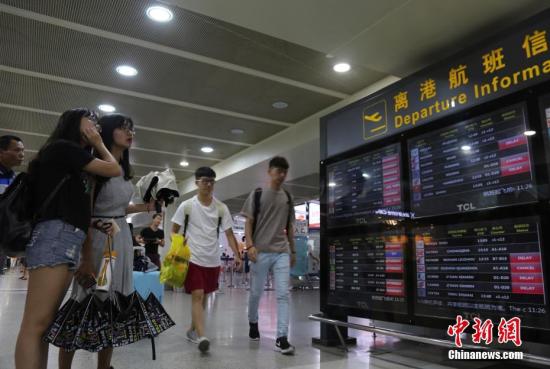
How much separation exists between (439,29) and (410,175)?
1.14 m

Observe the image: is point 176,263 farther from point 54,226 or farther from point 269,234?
point 54,226

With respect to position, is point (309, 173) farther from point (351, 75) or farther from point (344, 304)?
point (344, 304)

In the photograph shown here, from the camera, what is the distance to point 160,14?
13.4 feet

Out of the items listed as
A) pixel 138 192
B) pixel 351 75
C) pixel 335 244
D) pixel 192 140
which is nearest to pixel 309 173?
pixel 192 140

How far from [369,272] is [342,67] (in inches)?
106

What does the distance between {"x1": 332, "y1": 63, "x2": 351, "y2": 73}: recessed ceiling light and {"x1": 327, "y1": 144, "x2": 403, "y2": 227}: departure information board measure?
1.59m

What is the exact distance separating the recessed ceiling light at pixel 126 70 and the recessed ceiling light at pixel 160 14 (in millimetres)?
1228

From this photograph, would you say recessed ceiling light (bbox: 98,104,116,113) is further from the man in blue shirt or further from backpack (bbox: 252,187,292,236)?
backpack (bbox: 252,187,292,236)

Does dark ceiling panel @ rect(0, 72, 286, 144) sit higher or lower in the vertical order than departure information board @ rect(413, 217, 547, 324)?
higher

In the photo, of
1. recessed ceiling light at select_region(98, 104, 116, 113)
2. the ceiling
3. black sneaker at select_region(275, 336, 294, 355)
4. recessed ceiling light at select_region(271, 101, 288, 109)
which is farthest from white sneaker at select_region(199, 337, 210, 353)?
recessed ceiling light at select_region(98, 104, 116, 113)

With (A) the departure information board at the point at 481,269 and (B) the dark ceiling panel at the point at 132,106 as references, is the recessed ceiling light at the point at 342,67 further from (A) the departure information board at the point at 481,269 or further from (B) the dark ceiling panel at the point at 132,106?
(A) the departure information board at the point at 481,269

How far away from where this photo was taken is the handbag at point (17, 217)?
1.80 metres

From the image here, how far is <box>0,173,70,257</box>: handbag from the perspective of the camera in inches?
70.9

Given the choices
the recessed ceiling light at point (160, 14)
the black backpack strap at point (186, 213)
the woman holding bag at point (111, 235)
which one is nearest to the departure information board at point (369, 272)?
the black backpack strap at point (186, 213)
